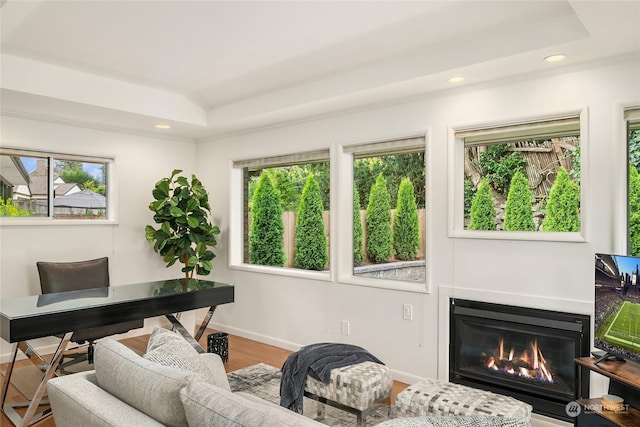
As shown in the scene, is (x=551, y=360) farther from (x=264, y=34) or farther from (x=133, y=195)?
(x=133, y=195)

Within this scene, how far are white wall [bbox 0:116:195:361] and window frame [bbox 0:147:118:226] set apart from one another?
44 millimetres

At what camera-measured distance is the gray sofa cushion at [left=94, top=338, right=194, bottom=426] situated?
5.04ft

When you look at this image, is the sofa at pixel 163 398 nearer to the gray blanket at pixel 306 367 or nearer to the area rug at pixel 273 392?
the gray blanket at pixel 306 367

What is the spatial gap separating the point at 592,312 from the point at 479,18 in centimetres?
196

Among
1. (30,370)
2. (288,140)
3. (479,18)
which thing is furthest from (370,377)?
(30,370)

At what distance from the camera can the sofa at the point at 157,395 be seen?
134 cm

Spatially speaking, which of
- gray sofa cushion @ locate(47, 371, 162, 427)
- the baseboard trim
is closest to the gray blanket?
gray sofa cushion @ locate(47, 371, 162, 427)

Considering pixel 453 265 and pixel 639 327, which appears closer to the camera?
pixel 639 327

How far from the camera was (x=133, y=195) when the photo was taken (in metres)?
5.15

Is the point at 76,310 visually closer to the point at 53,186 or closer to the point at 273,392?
the point at 273,392

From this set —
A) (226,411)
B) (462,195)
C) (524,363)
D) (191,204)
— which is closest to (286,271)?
(191,204)

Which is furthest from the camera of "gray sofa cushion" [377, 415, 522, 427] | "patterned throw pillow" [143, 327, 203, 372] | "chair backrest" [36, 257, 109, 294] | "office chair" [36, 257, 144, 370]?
"chair backrest" [36, 257, 109, 294]

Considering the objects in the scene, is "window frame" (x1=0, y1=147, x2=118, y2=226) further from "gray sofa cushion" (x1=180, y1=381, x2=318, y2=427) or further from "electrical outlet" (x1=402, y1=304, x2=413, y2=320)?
"gray sofa cushion" (x1=180, y1=381, x2=318, y2=427)

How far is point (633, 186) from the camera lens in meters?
2.88
